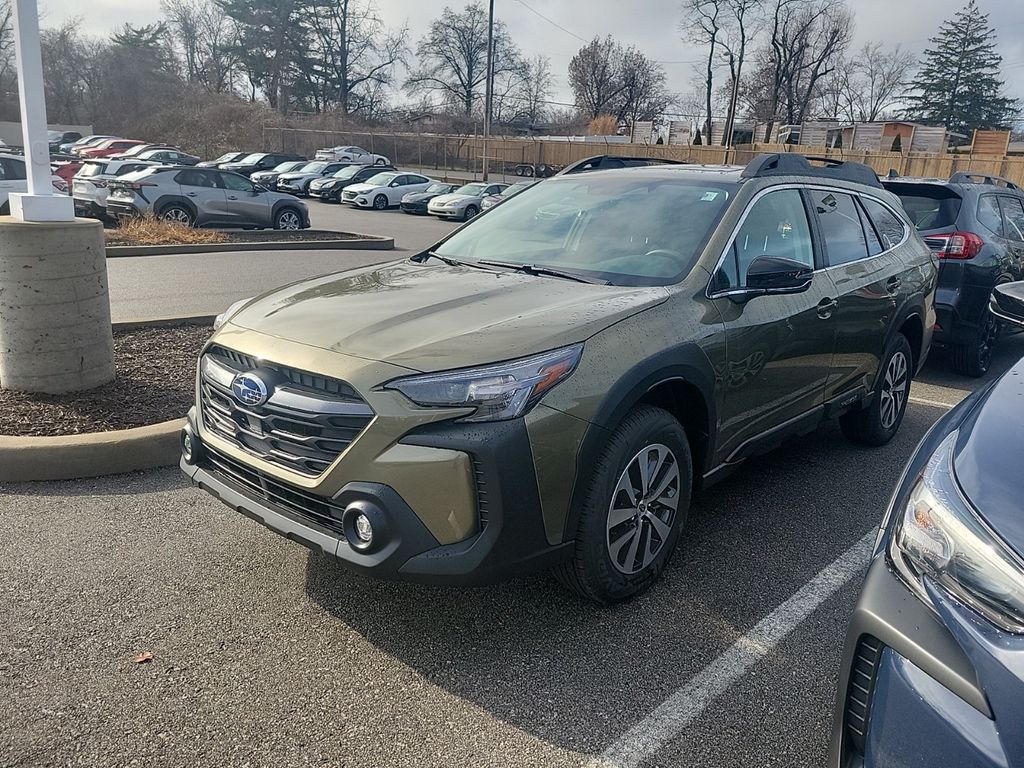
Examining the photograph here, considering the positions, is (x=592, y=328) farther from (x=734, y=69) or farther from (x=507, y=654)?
(x=734, y=69)

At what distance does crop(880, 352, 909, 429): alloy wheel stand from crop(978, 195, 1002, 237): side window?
3051 mm

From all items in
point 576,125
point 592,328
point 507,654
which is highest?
point 576,125

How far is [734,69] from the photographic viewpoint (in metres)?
64.2

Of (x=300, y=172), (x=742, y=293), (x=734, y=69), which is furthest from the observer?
(x=734, y=69)

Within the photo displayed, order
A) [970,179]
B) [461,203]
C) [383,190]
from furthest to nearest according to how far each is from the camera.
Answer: [383,190], [461,203], [970,179]

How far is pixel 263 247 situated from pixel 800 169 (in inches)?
443

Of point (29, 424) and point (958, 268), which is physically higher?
point (958, 268)

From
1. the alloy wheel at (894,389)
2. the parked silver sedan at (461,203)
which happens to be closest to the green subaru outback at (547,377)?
the alloy wheel at (894,389)

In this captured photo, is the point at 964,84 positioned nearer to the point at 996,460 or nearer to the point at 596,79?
the point at 596,79

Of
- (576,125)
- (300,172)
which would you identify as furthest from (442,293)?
(576,125)

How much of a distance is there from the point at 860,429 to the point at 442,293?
3.39 m

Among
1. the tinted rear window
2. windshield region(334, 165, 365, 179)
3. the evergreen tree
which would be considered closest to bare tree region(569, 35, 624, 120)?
the evergreen tree

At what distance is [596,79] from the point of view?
86562 mm

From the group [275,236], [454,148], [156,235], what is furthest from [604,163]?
[454,148]
